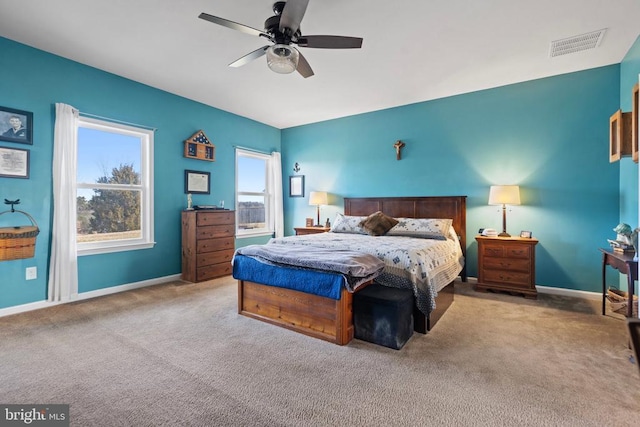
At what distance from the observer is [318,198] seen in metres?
5.70

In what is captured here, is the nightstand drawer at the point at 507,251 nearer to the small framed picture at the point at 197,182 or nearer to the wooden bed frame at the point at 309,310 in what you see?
the wooden bed frame at the point at 309,310

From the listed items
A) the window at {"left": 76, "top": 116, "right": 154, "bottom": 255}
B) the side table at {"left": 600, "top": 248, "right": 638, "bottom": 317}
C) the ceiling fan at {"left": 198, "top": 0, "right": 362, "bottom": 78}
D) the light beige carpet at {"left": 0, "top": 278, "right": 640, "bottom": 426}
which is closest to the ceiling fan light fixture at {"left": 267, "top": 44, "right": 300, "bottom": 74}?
the ceiling fan at {"left": 198, "top": 0, "right": 362, "bottom": 78}

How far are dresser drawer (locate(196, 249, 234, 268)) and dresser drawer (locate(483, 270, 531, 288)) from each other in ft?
12.5

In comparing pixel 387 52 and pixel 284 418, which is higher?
pixel 387 52

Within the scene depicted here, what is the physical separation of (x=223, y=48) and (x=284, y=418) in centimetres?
343

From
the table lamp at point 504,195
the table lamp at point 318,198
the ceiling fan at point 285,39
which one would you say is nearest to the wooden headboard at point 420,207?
the table lamp at point 318,198

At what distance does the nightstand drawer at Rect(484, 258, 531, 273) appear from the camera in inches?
147

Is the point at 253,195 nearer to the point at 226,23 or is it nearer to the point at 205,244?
the point at 205,244

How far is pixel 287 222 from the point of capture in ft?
21.6

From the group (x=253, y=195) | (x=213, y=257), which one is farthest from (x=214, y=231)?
(x=253, y=195)

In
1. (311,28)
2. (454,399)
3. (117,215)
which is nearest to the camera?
(454,399)

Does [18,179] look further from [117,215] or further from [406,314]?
[406,314]

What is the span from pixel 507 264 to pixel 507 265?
0.04ft

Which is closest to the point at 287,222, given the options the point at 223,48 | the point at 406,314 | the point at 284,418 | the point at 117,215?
the point at 117,215
